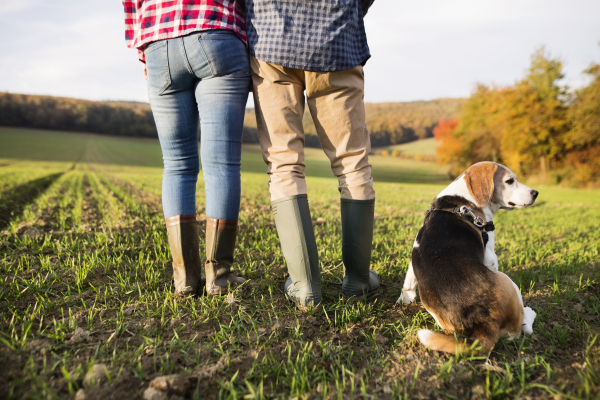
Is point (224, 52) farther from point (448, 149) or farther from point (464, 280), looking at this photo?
point (448, 149)

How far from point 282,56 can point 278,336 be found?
165 centimetres

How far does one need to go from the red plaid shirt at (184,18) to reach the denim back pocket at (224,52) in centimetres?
5

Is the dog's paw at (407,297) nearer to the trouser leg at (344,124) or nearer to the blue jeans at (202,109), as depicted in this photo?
the trouser leg at (344,124)

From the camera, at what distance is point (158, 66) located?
77.5 inches

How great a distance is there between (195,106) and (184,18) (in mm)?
526

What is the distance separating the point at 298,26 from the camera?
1.90m

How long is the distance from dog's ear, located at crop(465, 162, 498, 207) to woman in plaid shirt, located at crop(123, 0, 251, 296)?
1.81 metres

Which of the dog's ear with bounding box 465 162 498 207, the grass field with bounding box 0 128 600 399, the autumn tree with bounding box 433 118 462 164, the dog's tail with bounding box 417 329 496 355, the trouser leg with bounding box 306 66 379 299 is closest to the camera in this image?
the grass field with bounding box 0 128 600 399

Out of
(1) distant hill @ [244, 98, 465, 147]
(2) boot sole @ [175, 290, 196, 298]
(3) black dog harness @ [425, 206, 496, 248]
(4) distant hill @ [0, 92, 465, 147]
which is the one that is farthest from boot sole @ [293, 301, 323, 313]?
(4) distant hill @ [0, 92, 465, 147]

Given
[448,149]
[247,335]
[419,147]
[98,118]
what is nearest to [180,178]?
[247,335]

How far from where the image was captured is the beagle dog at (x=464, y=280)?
5.28 feet

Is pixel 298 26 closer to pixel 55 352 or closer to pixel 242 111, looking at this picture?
pixel 242 111

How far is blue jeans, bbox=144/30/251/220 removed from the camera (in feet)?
6.23

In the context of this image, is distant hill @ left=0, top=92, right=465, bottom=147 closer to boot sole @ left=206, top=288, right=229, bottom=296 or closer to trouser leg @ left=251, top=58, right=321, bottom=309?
trouser leg @ left=251, top=58, right=321, bottom=309
